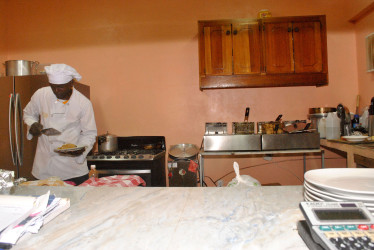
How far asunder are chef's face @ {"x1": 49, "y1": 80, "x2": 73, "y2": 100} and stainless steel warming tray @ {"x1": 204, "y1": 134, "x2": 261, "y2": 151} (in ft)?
4.87

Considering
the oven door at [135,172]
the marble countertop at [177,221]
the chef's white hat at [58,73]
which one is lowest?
the oven door at [135,172]

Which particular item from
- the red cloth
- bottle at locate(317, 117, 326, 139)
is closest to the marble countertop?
the red cloth

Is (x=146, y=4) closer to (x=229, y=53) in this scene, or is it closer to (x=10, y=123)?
(x=229, y=53)

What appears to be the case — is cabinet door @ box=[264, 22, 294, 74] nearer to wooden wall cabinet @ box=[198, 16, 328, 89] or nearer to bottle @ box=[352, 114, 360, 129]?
wooden wall cabinet @ box=[198, 16, 328, 89]

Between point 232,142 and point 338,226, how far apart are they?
2.12 m

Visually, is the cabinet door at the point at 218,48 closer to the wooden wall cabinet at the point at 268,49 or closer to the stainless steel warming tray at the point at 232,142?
the wooden wall cabinet at the point at 268,49

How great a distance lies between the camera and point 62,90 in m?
2.45

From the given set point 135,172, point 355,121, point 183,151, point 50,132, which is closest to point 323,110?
point 355,121

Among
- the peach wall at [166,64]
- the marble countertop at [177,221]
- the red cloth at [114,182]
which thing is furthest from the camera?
the peach wall at [166,64]

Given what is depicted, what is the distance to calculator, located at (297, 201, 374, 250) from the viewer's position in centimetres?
46

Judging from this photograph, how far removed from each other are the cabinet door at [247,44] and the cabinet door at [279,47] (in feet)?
0.35

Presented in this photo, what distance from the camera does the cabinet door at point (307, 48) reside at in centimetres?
287

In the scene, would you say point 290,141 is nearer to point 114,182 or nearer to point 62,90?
point 114,182

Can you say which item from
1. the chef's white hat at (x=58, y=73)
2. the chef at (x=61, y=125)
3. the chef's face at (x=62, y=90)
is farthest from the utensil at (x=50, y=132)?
the chef's white hat at (x=58, y=73)
